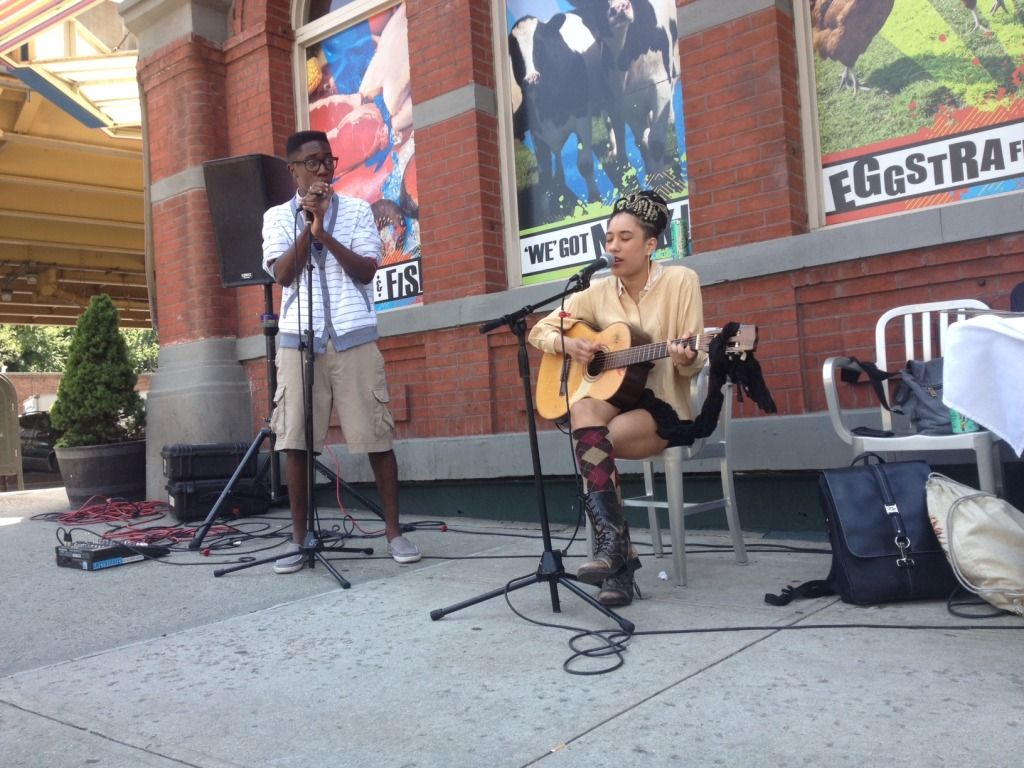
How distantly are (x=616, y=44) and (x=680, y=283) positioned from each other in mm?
2704

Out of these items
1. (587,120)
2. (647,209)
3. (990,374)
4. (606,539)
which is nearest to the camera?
(990,374)

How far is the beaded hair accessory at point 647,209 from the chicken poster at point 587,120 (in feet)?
4.74

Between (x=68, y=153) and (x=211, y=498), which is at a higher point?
(x=68, y=153)

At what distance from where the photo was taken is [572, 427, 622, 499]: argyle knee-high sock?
3.62 meters

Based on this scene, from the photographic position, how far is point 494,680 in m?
2.77

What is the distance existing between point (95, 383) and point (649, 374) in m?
5.90

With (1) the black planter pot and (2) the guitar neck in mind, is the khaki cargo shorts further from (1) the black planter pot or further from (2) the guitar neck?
(1) the black planter pot

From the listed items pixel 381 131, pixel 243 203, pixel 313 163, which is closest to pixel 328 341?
pixel 313 163

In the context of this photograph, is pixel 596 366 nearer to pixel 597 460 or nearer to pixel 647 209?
pixel 597 460

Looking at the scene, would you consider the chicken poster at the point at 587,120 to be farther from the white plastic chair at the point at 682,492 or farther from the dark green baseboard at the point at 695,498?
the white plastic chair at the point at 682,492

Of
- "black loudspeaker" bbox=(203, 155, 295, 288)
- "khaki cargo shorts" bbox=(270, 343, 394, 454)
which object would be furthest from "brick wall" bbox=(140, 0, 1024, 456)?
"khaki cargo shorts" bbox=(270, 343, 394, 454)

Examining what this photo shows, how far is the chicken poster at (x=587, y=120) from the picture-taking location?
5.60 meters

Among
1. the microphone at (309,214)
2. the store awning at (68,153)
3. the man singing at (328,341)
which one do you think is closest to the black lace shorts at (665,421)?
the man singing at (328,341)

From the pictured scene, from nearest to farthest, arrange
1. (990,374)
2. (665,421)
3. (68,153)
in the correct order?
(990,374), (665,421), (68,153)
